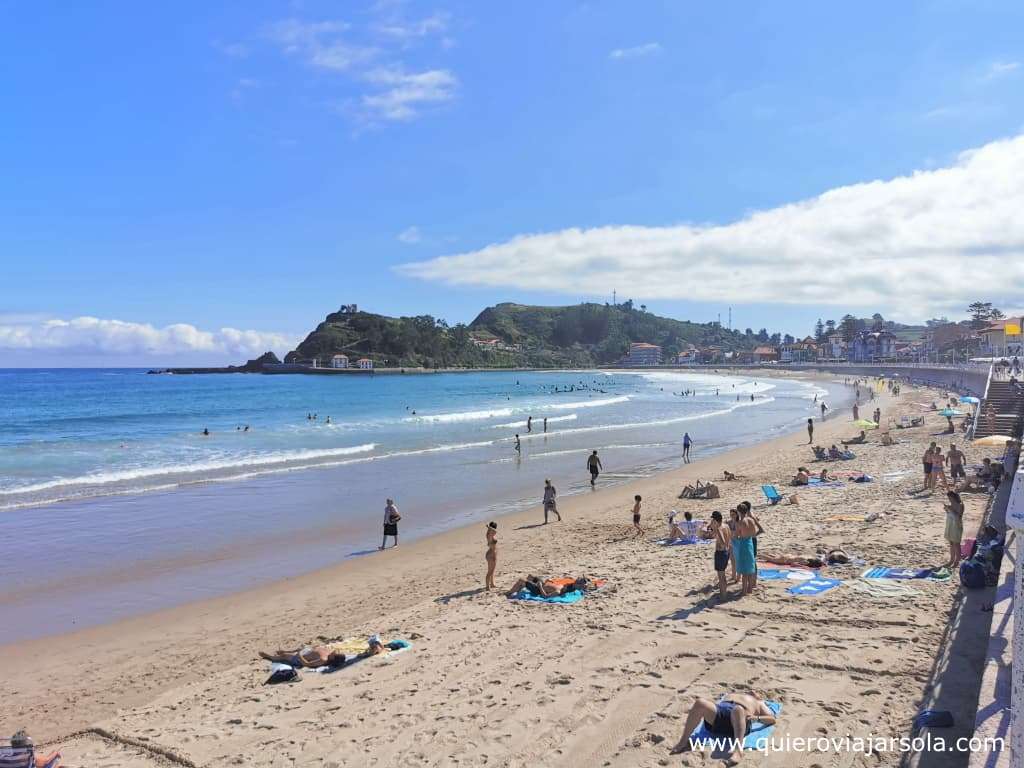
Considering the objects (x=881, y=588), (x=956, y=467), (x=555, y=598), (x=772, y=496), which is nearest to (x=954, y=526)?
(x=881, y=588)

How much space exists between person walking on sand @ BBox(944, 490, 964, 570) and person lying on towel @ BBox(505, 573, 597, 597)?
536 cm

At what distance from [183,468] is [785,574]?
2479 centimetres

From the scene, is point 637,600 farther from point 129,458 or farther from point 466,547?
point 129,458

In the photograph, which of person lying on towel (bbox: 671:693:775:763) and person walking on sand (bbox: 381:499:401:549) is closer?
person lying on towel (bbox: 671:693:775:763)

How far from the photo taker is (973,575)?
9273 millimetres

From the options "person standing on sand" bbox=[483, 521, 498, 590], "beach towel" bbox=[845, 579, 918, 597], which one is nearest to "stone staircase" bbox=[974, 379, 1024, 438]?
"beach towel" bbox=[845, 579, 918, 597]

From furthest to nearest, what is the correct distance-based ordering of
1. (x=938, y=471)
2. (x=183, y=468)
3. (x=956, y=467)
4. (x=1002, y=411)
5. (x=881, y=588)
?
(x=183, y=468) → (x=1002, y=411) → (x=956, y=467) → (x=938, y=471) → (x=881, y=588)

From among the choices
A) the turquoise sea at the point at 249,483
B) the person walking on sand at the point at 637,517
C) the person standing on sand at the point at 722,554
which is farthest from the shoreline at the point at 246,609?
the person standing on sand at the point at 722,554

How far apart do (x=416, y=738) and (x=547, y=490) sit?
11.3 m

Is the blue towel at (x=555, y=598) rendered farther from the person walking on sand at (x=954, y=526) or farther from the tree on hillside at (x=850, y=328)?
the tree on hillside at (x=850, y=328)

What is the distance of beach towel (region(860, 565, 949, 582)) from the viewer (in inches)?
398

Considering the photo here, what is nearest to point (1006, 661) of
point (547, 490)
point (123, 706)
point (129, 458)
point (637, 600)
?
point (637, 600)

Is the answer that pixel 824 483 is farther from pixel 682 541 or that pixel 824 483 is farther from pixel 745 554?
pixel 745 554

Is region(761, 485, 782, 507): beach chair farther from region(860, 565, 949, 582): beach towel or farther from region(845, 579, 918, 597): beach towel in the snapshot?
region(845, 579, 918, 597): beach towel
